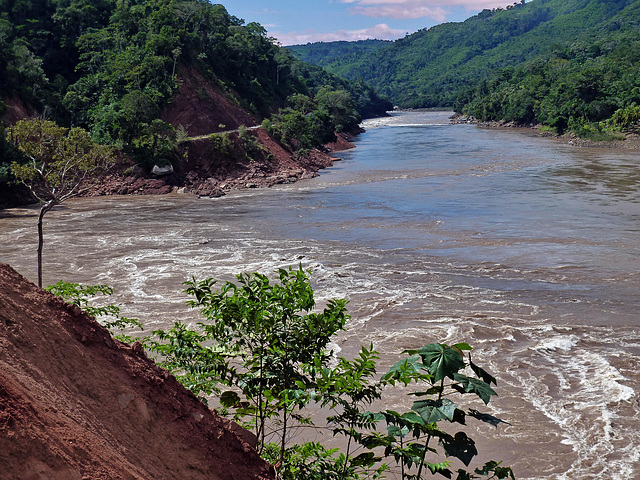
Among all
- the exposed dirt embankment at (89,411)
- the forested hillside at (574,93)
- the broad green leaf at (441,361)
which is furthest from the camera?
the forested hillside at (574,93)

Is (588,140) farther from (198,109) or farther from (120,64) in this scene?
(120,64)

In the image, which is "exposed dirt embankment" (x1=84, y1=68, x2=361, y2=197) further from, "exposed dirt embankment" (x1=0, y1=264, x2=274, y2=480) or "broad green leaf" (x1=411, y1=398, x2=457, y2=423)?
"broad green leaf" (x1=411, y1=398, x2=457, y2=423)

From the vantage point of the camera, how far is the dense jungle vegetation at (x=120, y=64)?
4159 cm

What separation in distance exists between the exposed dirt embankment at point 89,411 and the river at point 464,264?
5800 millimetres

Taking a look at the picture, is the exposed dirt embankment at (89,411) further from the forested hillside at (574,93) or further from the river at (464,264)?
the forested hillside at (574,93)

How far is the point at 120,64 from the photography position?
46.9m

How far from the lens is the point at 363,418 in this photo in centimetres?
505

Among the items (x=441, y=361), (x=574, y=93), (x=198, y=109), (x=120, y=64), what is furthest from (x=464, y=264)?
(x=574, y=93)

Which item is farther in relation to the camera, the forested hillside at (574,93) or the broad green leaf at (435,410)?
the forested hillside at (574,93)

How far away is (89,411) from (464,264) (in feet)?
58.5

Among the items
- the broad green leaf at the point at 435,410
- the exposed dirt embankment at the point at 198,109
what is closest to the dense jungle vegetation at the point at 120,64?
the exposed dirt embankment at the point at 198,109

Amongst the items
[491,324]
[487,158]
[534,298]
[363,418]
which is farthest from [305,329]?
[487,158]

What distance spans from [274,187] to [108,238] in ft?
56.7

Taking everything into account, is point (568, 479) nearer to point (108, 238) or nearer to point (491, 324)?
point (491, 324)
